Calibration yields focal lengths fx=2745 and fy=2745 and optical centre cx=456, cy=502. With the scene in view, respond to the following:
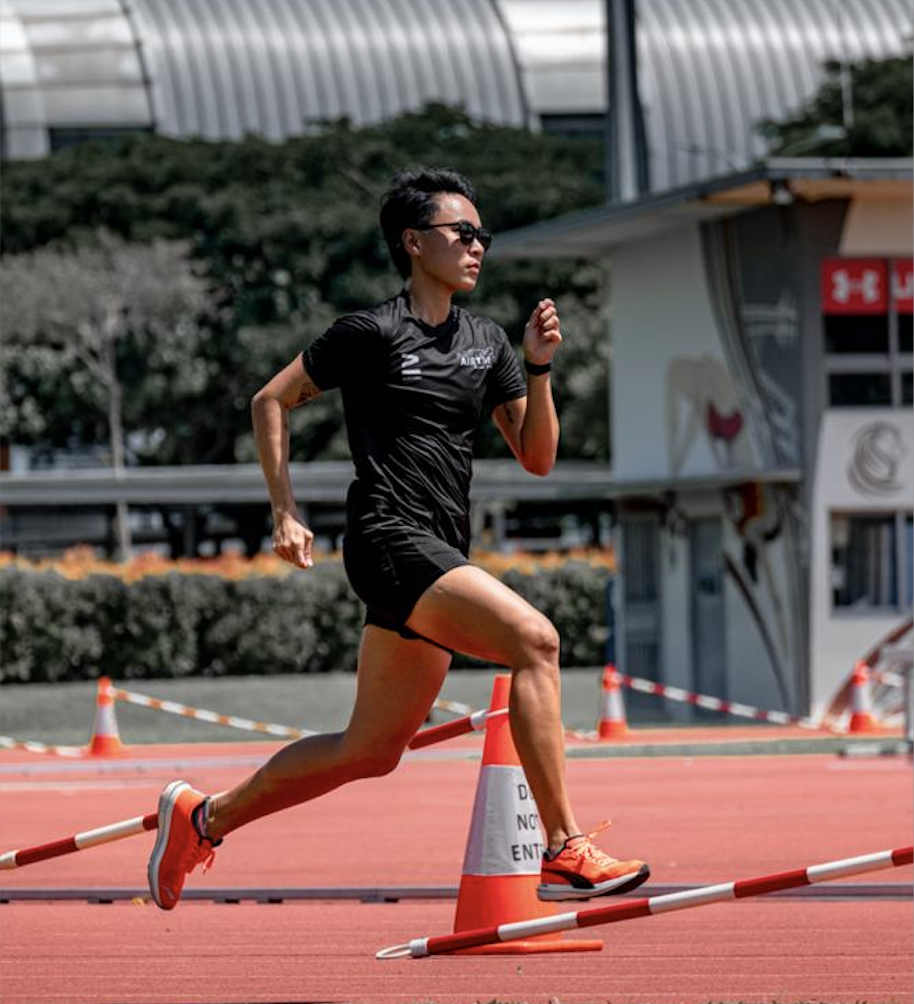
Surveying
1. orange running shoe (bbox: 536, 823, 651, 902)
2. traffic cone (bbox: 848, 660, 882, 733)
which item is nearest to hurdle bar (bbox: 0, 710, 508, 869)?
orange running shoe (bbox: 536, 823, 651, 902)

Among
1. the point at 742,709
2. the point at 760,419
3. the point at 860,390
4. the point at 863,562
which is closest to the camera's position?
the point at 742,709

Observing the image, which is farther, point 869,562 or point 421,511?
point 869,562

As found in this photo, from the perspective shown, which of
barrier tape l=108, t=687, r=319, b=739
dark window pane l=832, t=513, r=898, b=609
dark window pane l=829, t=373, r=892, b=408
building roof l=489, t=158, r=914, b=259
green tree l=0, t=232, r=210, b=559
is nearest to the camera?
barrier tape l=108, t=687, r=319, b=739

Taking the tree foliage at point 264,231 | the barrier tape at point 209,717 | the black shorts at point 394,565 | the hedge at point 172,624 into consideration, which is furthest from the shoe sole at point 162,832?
the tree foliage at point 264,231

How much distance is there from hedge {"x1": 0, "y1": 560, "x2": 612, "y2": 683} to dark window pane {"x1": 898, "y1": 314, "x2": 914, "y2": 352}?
325 inches

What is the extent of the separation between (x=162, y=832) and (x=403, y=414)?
1548 mm


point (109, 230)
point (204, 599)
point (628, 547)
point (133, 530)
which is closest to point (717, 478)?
point (628, 547)

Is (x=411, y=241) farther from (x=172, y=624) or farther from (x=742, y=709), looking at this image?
(x=172, y=624)

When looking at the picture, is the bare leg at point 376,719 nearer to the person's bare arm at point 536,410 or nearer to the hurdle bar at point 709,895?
the person's bare arm at point 536,410

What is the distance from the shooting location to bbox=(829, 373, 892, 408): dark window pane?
93.8ft

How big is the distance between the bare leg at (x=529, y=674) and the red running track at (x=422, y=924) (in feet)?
2.30

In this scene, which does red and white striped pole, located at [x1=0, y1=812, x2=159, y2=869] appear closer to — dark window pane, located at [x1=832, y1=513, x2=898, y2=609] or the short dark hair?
the short dark hair

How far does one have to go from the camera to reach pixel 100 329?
65812mm

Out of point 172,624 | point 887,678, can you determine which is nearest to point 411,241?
point 887,678
